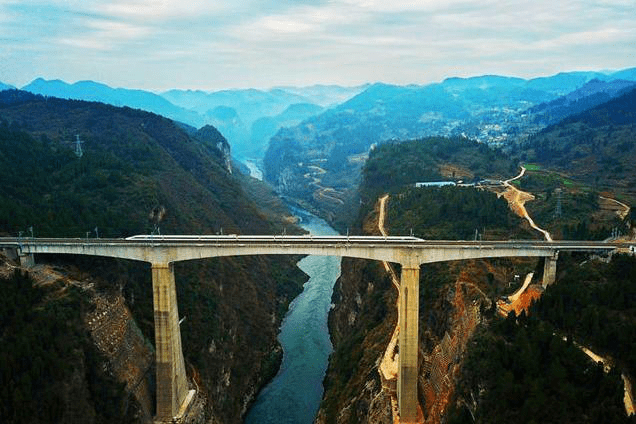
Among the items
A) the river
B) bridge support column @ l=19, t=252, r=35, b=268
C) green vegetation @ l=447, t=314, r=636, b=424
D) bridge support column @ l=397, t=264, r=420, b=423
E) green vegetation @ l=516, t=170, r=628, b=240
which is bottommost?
the river

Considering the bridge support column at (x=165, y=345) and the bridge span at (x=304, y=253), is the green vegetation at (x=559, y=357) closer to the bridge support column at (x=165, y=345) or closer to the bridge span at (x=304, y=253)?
the bridge span at (x=304, y=253)

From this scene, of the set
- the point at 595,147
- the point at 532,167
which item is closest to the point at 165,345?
the point at 532,167

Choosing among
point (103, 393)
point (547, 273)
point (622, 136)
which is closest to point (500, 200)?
point (547, 273)

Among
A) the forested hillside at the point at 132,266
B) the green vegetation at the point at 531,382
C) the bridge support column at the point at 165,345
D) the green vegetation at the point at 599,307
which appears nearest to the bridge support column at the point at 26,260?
the forested hillside at the point at 132,266

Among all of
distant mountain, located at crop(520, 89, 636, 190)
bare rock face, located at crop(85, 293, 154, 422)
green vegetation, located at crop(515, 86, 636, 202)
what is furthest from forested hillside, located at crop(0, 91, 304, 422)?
distant mountain, located at crop(520, 89, 636, 190)

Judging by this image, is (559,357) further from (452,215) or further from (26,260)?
(26,260)

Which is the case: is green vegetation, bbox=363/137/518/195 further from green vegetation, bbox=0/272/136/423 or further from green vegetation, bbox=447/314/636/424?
green vegetation, bbox=0/272/136/423

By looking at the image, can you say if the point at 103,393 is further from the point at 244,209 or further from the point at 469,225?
the point at 244,209
